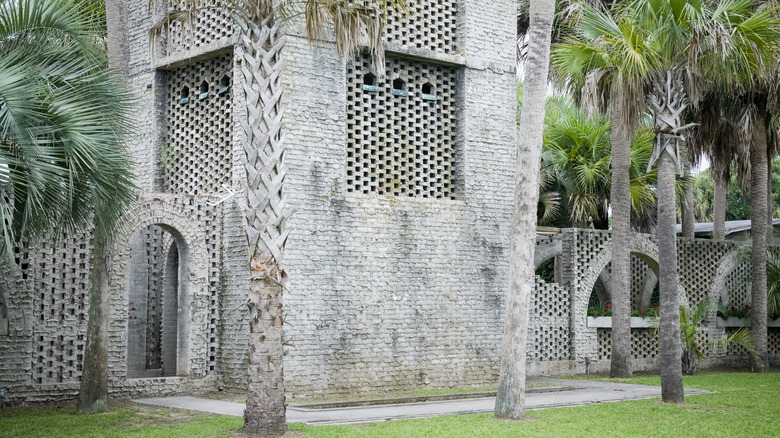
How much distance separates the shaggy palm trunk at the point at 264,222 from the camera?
9508mm

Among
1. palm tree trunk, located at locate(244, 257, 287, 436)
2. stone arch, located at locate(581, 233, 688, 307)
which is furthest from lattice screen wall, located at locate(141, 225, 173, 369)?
stone arch, located at locate(581, 233, 688, 307)

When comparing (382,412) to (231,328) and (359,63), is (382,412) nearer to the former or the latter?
(231,328)

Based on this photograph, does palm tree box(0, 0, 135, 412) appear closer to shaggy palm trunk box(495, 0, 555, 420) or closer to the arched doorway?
the arched doorway

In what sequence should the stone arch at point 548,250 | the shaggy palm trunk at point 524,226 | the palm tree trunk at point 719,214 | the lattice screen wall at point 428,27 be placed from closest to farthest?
the shaggy palm trunk at point 524,226 → the lattice screen wall at point 428,27 → the stone arch at point 548,250 → the palm tree trunk at point 719,214

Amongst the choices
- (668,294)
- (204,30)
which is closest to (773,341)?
(668,294)

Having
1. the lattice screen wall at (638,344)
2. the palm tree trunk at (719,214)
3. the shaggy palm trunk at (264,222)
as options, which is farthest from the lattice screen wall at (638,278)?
the shaggy palm trunk at (264,222)

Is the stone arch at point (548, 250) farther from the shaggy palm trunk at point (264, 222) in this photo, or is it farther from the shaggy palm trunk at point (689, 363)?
the shaggy palm trunk at point (264, 222)

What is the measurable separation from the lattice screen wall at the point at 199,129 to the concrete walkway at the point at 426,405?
390 centimetres

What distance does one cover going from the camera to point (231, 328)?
14.0 metres

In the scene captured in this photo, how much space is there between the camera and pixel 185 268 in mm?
14117

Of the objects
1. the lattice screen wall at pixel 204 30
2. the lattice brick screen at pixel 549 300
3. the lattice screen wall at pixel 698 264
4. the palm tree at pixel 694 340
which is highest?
the lattice screen wall at pixel 204 30

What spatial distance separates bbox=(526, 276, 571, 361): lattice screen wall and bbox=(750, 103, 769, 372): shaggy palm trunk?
436cm

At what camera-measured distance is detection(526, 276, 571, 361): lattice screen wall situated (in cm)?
1756

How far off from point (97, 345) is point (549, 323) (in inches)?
380
